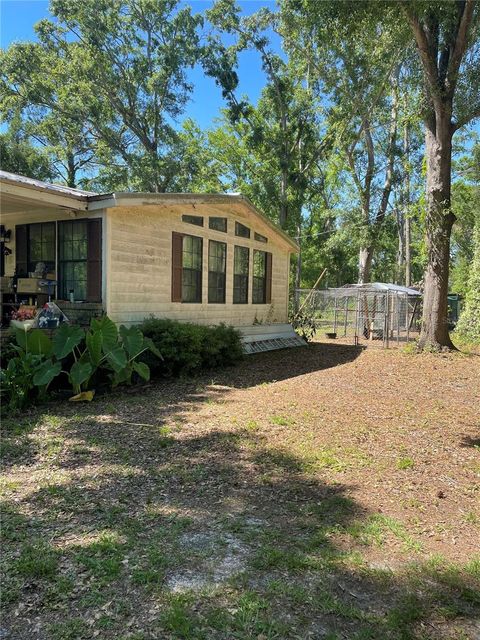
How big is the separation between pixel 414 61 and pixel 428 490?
1111 cm

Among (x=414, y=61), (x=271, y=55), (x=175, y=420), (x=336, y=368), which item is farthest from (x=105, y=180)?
(x=175, y=420)

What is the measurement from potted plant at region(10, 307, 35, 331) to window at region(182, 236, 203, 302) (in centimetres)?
325

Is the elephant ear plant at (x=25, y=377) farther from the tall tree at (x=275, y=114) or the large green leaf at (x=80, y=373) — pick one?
the tall tree at (x=275, y=114)

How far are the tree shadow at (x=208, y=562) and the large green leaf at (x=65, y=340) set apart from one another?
8.03 feet

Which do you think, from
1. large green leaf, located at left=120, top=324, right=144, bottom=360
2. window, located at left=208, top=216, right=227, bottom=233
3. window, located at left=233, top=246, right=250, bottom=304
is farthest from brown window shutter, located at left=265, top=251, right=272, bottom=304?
large green leaf, located at left=120, top=324, right=144, bottom=360

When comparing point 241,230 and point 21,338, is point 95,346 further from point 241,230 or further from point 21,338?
point 241,230

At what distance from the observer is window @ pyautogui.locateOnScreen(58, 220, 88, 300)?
8.47 meters

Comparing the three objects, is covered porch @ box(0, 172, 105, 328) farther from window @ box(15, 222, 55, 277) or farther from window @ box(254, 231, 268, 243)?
window @ box(254, 231, 268, 243)

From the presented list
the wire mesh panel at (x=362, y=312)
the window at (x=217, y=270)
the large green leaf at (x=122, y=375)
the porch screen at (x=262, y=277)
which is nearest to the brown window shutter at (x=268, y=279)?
the porch screen at (x=262, y=277)

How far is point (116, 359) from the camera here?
6586 millimetres

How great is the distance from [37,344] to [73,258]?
2657 mm

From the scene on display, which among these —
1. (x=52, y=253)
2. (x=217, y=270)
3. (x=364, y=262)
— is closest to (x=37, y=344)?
(x=52, y=253)

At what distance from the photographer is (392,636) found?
2049 millimetres

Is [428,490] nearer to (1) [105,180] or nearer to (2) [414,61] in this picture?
(2) [414,61]
